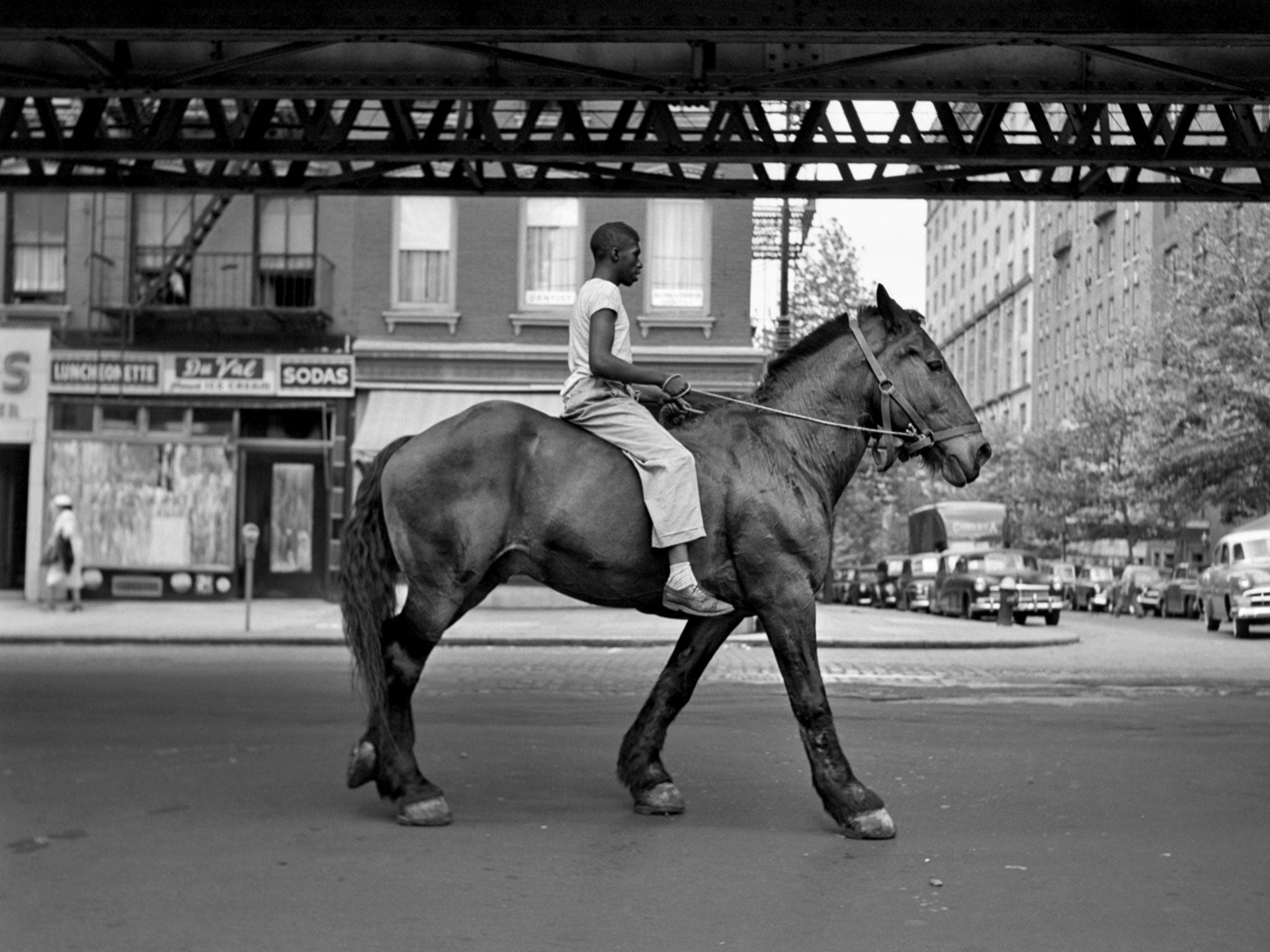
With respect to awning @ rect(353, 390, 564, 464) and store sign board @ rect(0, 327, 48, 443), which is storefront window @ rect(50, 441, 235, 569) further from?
awning @ rect(353, 390, 564, 464)

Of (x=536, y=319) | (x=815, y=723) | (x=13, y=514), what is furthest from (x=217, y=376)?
(x=815, y=723)

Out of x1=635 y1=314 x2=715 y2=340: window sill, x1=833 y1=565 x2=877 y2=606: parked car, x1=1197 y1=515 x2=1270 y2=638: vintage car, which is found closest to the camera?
x1=1197 y1=515 x2=1270 y2=638: vintage car

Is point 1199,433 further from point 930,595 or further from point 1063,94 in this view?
point 1063,94

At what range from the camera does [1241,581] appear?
103 feet

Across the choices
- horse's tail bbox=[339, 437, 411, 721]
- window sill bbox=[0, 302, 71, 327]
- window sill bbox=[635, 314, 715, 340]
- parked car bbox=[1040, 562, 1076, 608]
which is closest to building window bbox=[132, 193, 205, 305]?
window sill bbox=[0, 302, 71, 327]

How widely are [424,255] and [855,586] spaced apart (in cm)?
2967

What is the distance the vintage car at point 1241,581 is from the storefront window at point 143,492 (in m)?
20.4

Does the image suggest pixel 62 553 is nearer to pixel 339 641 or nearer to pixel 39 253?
pixel 39 253

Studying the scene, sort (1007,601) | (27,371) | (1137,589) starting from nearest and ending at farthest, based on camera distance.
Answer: (27,371), (1007,601), (1137,589)

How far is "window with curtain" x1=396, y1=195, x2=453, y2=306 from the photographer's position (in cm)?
3338

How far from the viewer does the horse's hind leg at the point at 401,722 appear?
23.5 ft

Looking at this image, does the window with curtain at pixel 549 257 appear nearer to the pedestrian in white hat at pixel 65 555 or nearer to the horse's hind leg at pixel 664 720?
the pedestrian in white hat at pixel 65 555

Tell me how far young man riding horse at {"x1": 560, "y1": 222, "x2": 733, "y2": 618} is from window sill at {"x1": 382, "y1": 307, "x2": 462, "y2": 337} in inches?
1015

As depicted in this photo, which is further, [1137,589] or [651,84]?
[1137,589]
